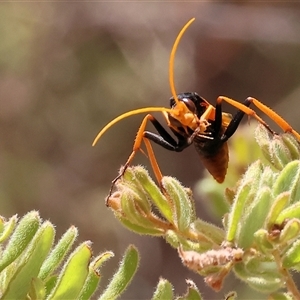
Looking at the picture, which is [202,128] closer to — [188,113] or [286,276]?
[188,113]

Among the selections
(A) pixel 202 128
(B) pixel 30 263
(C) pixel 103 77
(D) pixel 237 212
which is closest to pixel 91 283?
(B) pixel 30 263

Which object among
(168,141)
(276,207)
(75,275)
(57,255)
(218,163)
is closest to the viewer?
(276,207)

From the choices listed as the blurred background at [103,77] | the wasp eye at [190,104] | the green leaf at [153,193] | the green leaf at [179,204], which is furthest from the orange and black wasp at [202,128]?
the blurred background at [103,77]

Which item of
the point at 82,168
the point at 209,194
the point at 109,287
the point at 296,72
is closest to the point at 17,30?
the point at 82,168

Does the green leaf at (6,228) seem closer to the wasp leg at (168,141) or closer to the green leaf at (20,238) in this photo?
the green leaf at (20,238)

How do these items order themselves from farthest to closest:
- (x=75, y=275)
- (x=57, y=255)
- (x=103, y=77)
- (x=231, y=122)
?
1. (x=103, y=77)
2. (x=231, y=122)
3. (x=57, y=255)
4. (x=75, y=275)

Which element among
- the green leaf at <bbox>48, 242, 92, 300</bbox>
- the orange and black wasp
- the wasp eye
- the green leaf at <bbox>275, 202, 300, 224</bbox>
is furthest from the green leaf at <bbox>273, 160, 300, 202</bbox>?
the wasp eye

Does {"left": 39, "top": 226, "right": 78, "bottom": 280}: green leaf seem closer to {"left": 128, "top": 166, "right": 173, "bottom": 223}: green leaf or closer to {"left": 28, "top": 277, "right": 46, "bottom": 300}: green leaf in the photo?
{"left": 28, "top": 277, "right": 46, "bottom": 300}: green leaf
